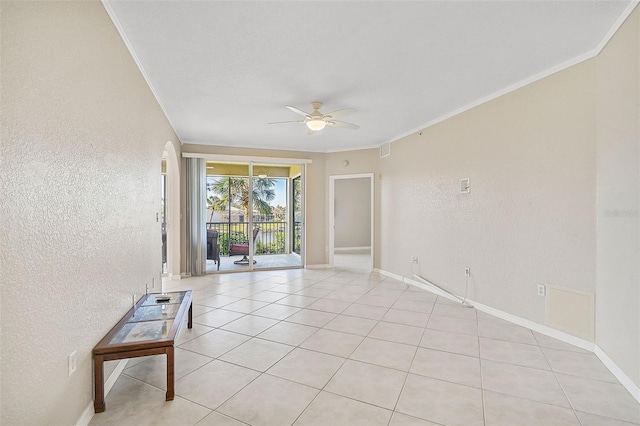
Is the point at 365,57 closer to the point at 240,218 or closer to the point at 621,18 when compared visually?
the point at 621,18

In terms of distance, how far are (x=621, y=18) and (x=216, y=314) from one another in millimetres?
4639

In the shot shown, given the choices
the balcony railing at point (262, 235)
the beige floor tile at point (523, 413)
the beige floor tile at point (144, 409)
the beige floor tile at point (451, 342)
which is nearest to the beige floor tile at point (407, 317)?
the beige floor tile at point (451, 342)

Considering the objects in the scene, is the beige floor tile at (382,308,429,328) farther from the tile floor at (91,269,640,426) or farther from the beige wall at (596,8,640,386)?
the beige wall at (596,8,640,386)

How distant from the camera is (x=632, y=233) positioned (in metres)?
2.20

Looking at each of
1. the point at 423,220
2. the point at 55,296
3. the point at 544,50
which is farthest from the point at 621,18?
the point at 55,296

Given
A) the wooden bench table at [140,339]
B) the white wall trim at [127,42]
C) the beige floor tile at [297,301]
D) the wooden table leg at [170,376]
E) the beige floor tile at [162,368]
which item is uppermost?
the white wall trim at [127,42]

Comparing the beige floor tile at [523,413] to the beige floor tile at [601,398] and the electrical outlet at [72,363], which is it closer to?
the beige floor tile at [601,398]

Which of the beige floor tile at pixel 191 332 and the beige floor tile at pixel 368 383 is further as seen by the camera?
the beige floor tile at pixel 191 332

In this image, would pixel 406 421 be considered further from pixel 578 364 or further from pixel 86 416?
pixel 86 416

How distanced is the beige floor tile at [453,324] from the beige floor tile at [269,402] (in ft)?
5.89

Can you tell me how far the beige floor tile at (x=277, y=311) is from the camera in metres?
3.71

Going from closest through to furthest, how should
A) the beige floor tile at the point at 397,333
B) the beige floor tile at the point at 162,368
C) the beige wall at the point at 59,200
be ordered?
the beige wall at the point at 59,200
the beige floor tile at the point at 162,368
the beige floor tile at the point at 397,333

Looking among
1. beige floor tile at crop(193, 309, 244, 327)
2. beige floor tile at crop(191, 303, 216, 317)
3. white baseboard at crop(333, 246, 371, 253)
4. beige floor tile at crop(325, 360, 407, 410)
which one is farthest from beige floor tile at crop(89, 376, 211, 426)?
white baseboard at crop(333, 246, 371, 253)

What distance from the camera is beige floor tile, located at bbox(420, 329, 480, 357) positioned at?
9.20 feet
